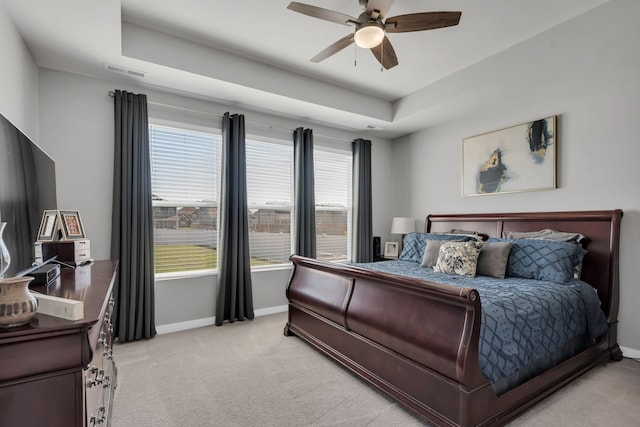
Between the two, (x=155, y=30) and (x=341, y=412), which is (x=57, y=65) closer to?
(x=155, y=30)

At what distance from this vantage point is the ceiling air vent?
290 cm

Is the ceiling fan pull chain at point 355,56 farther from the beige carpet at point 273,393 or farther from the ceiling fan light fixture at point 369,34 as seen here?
the beige carpet at point 273,393

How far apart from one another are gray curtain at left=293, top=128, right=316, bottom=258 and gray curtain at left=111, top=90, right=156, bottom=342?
70.0 inches

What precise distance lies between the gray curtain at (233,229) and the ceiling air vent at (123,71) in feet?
3.16

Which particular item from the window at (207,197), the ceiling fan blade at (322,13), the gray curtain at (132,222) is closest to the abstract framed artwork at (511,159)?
the window at (207,197)

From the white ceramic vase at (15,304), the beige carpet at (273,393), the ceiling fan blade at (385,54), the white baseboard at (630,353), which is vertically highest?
the ceiling fan blade at (385,54)

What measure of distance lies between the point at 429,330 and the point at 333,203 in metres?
3.14

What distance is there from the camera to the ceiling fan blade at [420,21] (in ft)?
6.77

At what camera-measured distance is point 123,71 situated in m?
3.00

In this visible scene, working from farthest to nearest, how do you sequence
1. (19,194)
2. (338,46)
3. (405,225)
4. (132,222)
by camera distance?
(405,225) → (132,222) → (338,46) → (19,194)

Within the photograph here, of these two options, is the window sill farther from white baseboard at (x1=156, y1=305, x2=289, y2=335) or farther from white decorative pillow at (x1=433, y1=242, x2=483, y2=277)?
white decorative pillow at (x1=433, y1=242, x2=483, y2=277)

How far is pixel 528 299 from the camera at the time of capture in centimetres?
216

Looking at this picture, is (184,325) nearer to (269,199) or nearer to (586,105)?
(269,199)

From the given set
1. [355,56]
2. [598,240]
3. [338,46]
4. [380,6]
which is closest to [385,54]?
[338,46]
